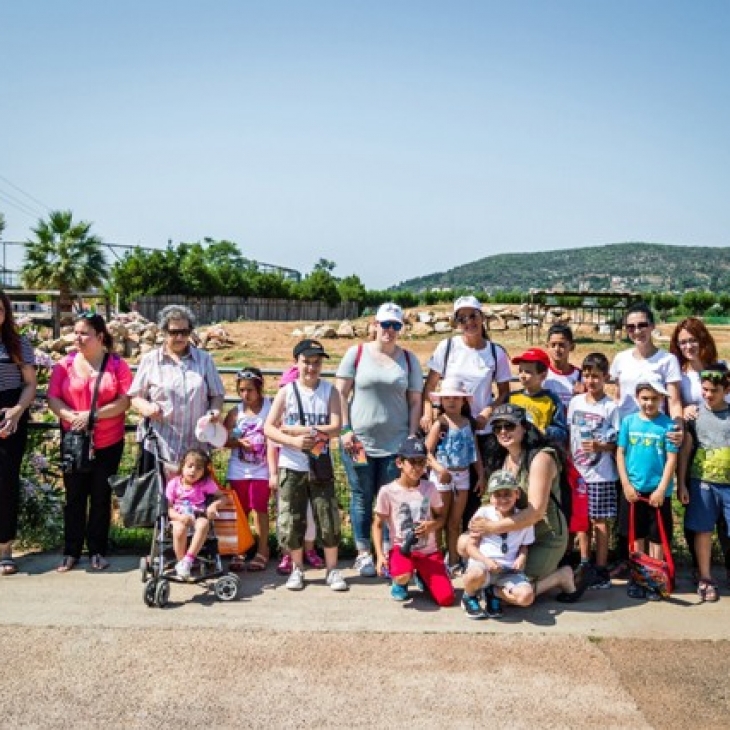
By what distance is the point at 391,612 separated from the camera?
4.80 meters

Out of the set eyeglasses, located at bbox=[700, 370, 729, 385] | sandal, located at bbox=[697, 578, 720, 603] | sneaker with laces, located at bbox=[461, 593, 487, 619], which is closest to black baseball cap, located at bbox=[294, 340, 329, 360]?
sneaker with laces, located at bbox=[461, 593, 487, 619]

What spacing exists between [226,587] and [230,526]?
1.85 feet

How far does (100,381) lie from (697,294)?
226ft

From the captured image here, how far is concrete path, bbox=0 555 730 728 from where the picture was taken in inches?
141

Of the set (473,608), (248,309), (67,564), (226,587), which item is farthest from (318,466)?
(248,309)

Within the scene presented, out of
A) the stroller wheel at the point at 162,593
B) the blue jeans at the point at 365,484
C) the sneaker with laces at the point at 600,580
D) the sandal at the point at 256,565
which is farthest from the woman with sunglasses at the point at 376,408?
the sneaker with laces at the point at 600,580

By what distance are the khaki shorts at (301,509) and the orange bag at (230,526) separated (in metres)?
0.32

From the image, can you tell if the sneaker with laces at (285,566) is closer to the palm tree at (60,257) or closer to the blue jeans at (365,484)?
the blue jeans at (365,484)

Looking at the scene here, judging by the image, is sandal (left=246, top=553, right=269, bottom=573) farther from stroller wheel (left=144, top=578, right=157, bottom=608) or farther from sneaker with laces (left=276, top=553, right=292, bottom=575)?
stroller wheel (left=144, top=578, right=157, bottom=608)

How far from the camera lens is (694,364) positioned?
213 inches

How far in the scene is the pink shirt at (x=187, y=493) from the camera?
5.23 meters

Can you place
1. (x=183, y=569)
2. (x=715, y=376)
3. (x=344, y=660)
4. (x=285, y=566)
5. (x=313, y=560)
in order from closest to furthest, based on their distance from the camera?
1. (x=344, y=660)
2. (x=183, y=569)
3. (x=715, y=376)
4. (x=285, y=566)
5. (x=313, y=560)

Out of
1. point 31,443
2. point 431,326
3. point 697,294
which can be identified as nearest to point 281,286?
point 431,326

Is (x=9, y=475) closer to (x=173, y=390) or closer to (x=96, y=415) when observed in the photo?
(x=96, y=415)
